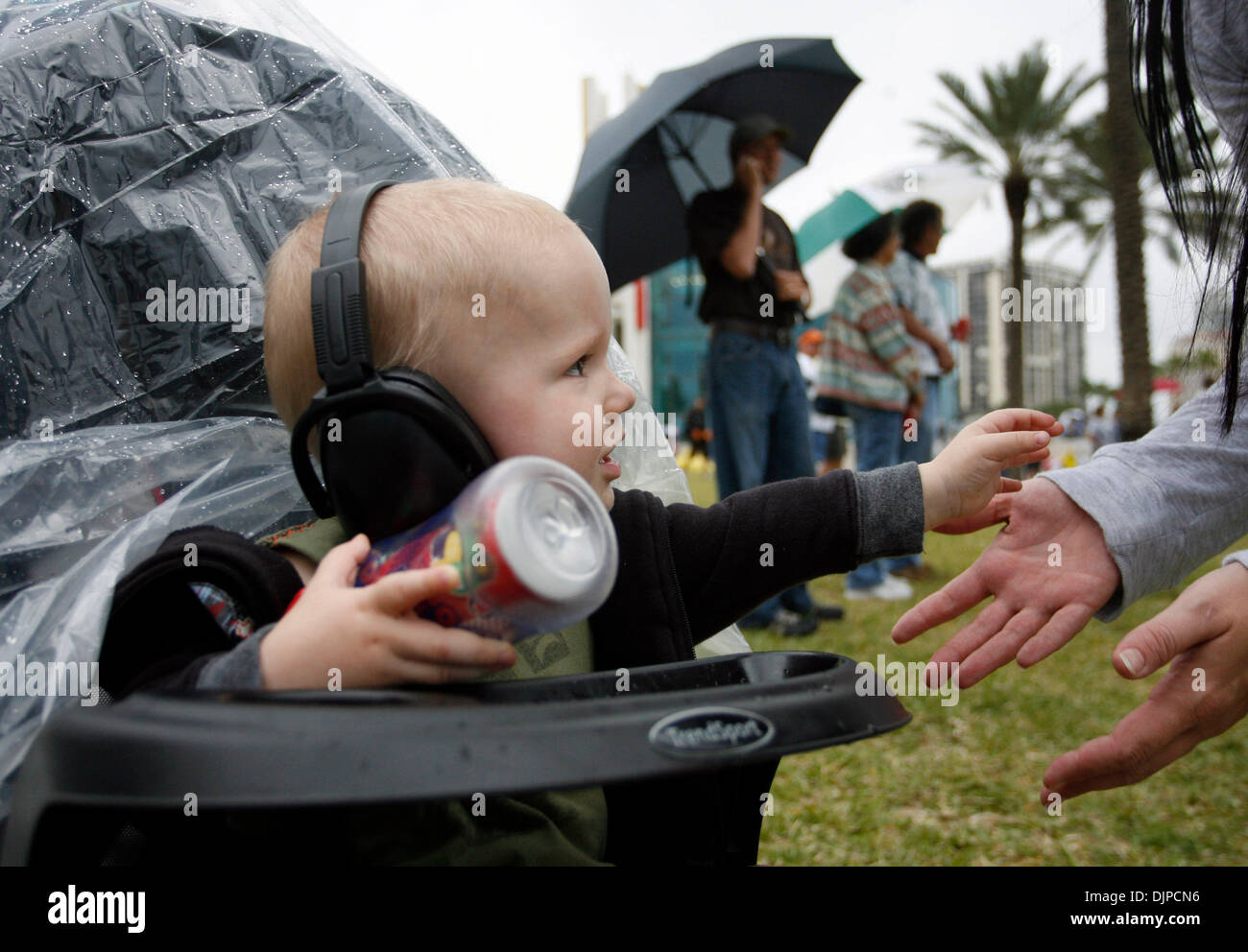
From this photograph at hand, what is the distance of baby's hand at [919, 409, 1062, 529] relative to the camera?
3.13 ft

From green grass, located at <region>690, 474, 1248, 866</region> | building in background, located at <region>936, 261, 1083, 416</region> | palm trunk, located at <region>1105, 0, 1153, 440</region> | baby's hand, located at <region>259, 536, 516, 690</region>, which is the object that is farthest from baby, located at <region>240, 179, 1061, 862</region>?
building in background, located at <region>936, 261, 1083, 416</region>

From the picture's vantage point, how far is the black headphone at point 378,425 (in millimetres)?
675

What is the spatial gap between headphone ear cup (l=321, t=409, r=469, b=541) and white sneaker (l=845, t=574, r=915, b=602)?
3150 mm

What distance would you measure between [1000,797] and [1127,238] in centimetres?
365

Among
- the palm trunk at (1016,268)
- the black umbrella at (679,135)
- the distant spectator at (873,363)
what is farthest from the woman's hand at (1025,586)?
the palm trunk at (1016,268)

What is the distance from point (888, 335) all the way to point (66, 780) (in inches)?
134

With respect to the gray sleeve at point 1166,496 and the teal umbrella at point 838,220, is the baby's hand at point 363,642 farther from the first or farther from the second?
the teal umbrella at point 838,220

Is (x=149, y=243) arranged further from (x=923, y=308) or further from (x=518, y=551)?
(x=923, y=308)

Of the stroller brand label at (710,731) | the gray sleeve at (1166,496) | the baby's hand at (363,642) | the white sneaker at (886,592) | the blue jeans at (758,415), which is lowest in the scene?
the white sneaker at (886,592)

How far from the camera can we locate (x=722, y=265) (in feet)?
9.39

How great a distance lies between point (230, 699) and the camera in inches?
20.9

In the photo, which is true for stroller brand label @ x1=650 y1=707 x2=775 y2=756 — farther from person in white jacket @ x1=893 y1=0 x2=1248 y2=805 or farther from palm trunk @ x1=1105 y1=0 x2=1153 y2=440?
palm trunk @ x1=1105 y1=0 x2=1153 y2=440

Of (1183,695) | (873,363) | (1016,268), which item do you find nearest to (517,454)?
(1183,695)
